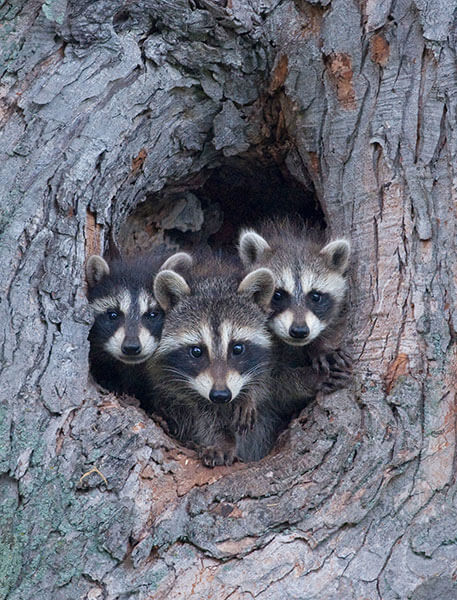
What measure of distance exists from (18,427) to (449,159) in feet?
7.55

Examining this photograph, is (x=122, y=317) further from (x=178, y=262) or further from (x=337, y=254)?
(x=337, y=254)

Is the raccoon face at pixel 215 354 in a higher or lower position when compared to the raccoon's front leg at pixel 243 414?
higher

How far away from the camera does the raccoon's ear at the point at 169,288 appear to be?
4.03 m

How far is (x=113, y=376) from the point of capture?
4309 mm

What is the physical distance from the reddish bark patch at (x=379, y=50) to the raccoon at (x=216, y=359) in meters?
1.20

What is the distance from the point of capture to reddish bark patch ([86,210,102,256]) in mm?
3695

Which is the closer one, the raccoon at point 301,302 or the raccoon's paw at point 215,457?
the raccoon's paw at point 215,457

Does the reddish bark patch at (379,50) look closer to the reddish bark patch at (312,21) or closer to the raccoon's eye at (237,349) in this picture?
the reddish bark patch at (312,21)

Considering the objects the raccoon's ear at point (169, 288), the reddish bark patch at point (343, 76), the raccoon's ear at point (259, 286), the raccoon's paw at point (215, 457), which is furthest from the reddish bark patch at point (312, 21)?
the raccoon's paw at point (215, 457)

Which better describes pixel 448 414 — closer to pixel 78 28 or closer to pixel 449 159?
pixel 449 159

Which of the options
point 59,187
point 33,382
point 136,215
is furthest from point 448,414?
point 136,215

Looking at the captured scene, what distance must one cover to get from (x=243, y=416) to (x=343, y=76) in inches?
74.5

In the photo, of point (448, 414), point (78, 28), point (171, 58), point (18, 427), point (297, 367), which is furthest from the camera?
point (297, 367)

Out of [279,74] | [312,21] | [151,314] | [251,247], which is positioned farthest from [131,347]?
[312,21]
